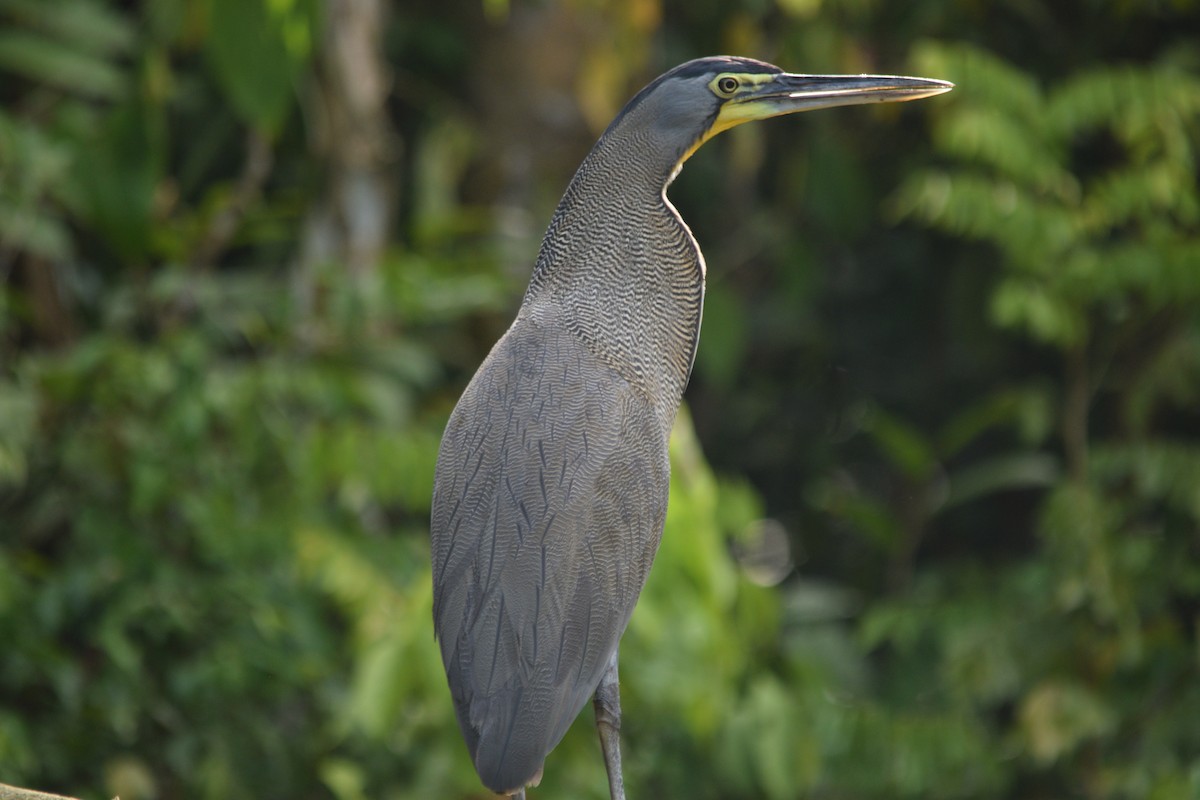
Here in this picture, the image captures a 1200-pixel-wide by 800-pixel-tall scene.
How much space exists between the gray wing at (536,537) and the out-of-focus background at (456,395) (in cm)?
122

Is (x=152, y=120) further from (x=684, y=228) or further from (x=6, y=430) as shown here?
(x=684, y=228)

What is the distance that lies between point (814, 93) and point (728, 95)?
190 mm

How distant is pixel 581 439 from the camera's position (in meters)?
3.07

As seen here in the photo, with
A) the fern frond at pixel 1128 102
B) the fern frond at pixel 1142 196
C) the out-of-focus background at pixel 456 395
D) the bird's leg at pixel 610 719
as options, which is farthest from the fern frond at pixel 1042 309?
the bird's leg at pixel 610 719

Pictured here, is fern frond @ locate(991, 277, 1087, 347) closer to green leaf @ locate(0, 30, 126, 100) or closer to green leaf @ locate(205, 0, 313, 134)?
green leaf @ locate(205, 0, 313, 134)

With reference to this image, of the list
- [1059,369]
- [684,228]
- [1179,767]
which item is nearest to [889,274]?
[1059,369]

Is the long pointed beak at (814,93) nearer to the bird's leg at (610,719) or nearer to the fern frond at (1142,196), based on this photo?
the bird's leg at (610,719)

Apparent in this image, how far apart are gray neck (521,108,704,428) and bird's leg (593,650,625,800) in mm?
576

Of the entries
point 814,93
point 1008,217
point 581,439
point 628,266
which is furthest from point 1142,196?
point 581,439

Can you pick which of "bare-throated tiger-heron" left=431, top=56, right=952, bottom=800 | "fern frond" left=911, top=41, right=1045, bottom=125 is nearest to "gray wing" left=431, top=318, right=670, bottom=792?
"bare-throated tiger-heron" left=431, top=56, right=952, bottom=800

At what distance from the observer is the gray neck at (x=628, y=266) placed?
3240 millimetres

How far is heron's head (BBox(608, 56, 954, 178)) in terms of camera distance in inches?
125

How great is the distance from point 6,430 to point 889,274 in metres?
4.59

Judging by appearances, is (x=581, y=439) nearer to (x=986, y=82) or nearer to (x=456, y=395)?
(x=986, y=82)
